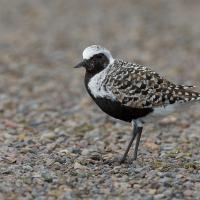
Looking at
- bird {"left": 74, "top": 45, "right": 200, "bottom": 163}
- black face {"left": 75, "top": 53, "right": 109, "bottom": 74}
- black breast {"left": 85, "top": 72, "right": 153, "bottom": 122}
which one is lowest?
black breast {"left": 85, "top": 72, "right": 153, "bottom": 122}

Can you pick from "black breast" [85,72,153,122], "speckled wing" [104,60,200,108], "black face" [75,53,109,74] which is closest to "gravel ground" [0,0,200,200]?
"black breast" [85,72,153,122]

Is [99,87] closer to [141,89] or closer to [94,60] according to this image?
[94,60]

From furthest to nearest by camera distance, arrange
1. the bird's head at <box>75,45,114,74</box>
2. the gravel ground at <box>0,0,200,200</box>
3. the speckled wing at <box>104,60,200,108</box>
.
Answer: the bird's head at <box>75,45,114,74</box>
the speckled wing at <box>104,60,200,108</box>
the gravel ground at <box>0,0,200,200</box>

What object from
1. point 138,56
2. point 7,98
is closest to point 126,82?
point 7,98

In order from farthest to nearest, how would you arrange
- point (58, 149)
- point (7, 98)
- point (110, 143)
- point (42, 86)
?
point (42, 86) < point (7, 98) < point (110, 143) < point (58, 149)

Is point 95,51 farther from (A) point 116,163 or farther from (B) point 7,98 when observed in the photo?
(B) point 7,98

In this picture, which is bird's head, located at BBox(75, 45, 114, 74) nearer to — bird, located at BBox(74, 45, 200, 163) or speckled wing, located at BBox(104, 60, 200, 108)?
bird, located at BBox(74, 45, 200, 163)

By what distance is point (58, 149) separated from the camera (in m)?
11.6

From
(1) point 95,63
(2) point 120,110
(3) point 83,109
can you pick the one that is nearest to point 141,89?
(2) point 120,110

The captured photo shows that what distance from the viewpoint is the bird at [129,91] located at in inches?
399

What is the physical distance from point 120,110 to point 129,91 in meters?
0.32

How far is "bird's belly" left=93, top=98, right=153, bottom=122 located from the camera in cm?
1016

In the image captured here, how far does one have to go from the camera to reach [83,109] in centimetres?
1571

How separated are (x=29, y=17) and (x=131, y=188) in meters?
18.9
